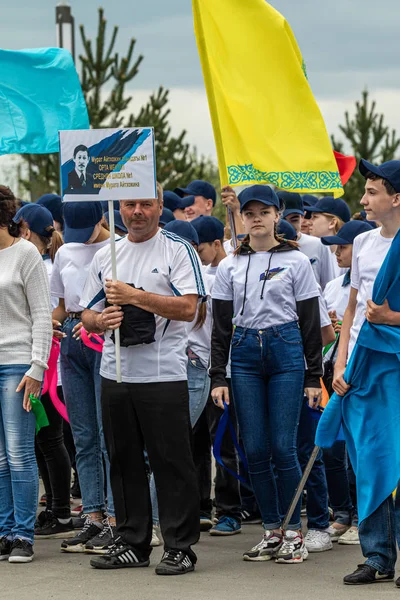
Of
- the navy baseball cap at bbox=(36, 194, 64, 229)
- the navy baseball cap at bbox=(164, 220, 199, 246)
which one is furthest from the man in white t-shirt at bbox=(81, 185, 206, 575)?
the navy baseball cap at bbox=(36, 194, 64, 229)

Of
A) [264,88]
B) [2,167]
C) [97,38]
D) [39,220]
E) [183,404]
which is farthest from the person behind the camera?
[2,167]

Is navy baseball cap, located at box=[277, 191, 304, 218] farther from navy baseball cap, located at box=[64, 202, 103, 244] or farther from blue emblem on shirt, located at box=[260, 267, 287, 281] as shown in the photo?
blue emblem on shirt, located at box=[260, 267, 287, 281]

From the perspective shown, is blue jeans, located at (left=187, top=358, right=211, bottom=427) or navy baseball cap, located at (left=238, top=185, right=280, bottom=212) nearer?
navy baseball cap, located at (left=238, top=185, right=280, bottom=212)

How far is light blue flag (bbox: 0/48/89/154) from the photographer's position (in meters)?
10.9

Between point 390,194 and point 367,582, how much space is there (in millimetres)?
2174

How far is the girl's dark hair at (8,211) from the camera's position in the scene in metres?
7.36

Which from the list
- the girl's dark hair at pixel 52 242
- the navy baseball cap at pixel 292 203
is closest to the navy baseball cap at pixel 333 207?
the navy baseball cap at pixel 292 203

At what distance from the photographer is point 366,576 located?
6.40 metres

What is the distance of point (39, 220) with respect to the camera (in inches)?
335

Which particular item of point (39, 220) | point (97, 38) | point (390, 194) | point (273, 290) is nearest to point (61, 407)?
point (39, 220)

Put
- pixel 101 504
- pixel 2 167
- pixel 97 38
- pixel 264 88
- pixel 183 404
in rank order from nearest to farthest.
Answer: pixel 183 404, pixel 101 504, pixel 264 88, pixel 97 38, pixel 2 167

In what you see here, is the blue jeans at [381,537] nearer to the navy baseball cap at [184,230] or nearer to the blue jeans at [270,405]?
the blue jeans at [270,405]

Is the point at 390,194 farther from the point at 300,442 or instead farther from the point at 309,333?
the point at 300,442

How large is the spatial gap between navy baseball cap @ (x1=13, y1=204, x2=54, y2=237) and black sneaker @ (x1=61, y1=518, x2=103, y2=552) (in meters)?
2.16
